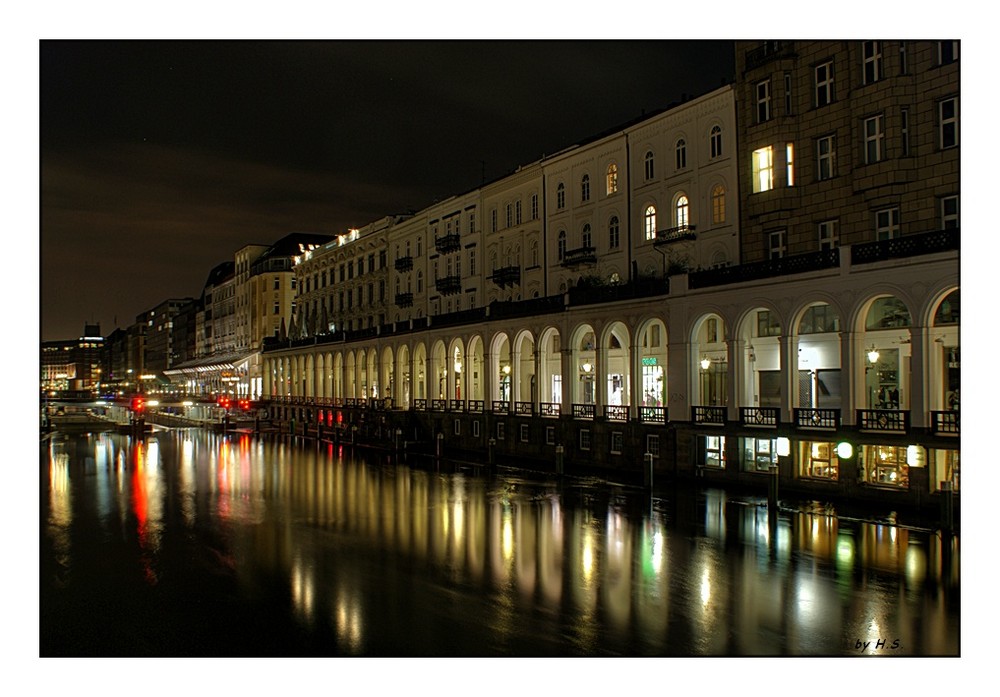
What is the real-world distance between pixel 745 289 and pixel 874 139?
7.73m

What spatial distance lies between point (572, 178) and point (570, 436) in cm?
1717

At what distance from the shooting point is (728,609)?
16562 millimetres

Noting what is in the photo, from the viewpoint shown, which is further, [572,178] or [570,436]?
[572,178]

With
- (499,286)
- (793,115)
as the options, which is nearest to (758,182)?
(793,115)

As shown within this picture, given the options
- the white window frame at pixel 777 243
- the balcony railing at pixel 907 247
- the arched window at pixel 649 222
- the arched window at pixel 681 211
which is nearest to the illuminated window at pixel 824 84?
the white window frame at pixel 777 243

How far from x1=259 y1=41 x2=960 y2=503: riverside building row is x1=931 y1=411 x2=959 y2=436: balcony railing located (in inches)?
4.4

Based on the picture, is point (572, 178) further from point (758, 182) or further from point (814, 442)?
point (814, 442)

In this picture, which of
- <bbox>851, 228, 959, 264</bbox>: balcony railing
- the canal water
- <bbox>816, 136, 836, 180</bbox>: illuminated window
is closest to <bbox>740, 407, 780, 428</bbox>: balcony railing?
the canal water

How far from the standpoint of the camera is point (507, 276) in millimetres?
55875

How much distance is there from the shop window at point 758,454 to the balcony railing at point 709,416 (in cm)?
149

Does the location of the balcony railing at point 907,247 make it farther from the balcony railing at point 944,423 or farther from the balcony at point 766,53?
the balcony at point 766,53

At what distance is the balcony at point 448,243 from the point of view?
63.1 metres

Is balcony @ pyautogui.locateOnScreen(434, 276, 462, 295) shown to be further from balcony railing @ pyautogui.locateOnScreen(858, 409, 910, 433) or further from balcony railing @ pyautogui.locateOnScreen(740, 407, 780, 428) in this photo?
balcony railing @ pyautogui.locateOnScreen(858, 409, 910, 433)

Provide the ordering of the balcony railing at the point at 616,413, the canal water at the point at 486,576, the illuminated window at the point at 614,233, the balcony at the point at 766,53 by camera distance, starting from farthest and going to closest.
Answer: the illuminated window at the point at 614,233 < the balcony railing at the point at 616,413 < the balcony at the point at 766,53 < the canal water at the point at 486,576
